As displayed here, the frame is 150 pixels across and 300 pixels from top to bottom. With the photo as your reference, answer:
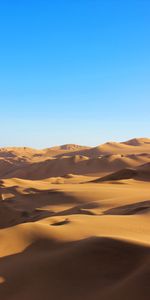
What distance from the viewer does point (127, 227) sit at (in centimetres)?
614

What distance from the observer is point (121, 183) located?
16.1 metres

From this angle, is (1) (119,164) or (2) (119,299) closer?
(2) (119,299)

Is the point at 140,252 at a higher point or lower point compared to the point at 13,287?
higher

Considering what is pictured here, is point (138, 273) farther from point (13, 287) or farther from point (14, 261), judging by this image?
point (14, 261)

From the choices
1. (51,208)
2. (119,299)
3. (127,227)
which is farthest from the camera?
(51,208)

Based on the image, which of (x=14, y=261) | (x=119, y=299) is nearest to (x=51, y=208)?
(x=14, y=261)

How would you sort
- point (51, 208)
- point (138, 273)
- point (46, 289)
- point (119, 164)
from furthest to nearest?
point (119, 164) → point (51, 208) → point (46, 289) → point (138, 273)

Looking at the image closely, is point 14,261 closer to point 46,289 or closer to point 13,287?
point 13,287

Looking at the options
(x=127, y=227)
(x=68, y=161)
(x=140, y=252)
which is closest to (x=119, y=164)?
(x=68, y=161)

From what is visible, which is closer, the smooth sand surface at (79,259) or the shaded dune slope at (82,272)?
the shaded dune slope at (82,272)

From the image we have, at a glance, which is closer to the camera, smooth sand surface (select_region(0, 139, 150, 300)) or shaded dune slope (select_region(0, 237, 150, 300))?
shaded dune slope (select_region(0, 237, 150, 300))

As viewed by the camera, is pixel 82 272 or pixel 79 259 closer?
pixel 82 272

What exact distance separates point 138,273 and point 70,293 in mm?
618

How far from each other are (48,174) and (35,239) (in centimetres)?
2978
